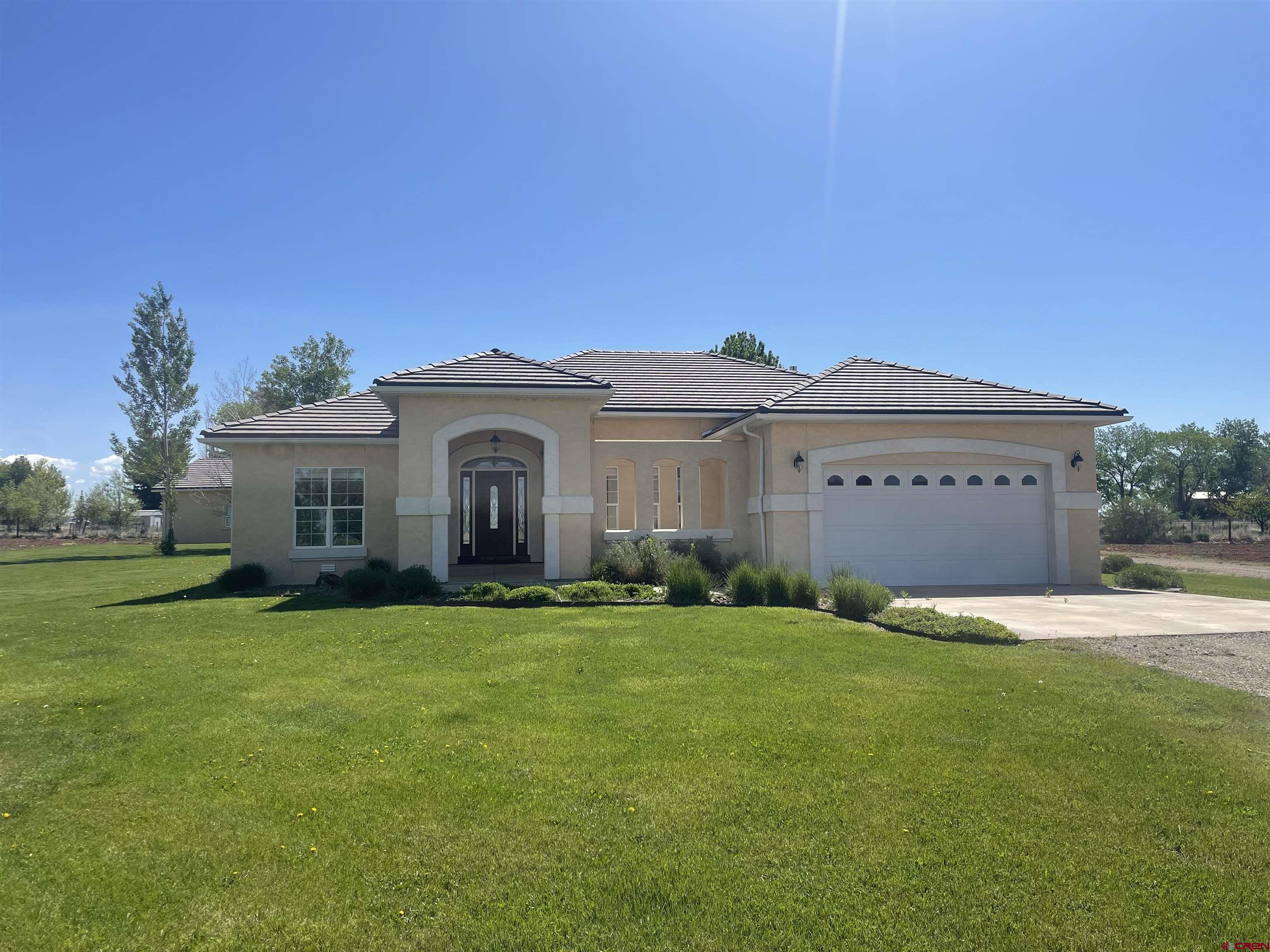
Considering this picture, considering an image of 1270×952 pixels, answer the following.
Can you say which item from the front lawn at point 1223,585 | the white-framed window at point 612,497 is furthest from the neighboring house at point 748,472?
the white-framed window at point 612,497

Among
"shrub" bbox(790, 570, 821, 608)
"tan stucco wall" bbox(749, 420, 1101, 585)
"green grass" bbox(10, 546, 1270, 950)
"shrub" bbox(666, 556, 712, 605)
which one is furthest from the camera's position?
"tan stucco wall" bbox(749, 420, 1101, 585)

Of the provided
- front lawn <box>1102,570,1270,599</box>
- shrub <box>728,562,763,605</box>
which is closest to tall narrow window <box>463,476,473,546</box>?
shrub <box>728,562,763,605</box>

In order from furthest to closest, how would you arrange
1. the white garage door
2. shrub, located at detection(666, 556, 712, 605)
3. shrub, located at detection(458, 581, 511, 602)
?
the white garage door
shrub, located at detection(458, 581, 511, 602)
shrub, located at detection(666, 556, 712, 605)

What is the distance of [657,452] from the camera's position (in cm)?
1736

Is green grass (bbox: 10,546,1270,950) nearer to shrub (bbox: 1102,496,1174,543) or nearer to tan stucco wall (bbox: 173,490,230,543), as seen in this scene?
shrub (bbox: 1102,496,1174,543)

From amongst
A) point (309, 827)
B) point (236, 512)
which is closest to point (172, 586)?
point (236, 512)

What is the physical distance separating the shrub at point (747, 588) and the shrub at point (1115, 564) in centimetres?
1147

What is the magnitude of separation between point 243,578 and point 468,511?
5.19 meters

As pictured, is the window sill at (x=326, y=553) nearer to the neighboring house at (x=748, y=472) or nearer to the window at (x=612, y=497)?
the neighboring house at (x=748, y=472)

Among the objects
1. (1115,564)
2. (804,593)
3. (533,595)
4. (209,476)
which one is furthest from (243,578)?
(209,476)

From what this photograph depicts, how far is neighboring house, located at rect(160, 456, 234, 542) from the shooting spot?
3928 centimetres

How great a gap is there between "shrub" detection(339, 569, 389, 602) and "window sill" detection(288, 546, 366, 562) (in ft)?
10.4

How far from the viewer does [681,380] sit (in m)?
20.7

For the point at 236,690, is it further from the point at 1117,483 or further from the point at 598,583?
the point at 1117,483
